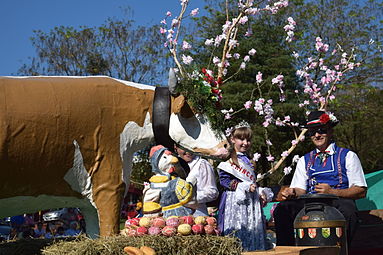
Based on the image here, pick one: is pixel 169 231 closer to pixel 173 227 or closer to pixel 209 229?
pixel 173 227

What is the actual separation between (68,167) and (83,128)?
32 centimetres

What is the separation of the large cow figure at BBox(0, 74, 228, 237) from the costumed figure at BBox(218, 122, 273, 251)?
1300mm

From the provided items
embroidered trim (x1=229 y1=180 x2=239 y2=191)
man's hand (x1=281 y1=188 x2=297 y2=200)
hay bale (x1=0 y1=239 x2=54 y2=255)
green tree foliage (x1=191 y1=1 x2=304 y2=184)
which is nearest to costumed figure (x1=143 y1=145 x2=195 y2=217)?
hay bale (x1=0 y1=239 x2=54 y2=255)

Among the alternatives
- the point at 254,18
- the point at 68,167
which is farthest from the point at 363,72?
the point at 68,167

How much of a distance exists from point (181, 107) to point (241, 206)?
147 cm

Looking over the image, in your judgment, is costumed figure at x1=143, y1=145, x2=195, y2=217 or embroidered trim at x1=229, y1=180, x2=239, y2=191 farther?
embroidered trim at x1=229, y1=180, x2=239, y2=191

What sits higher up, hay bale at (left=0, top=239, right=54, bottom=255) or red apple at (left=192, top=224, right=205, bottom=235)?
red apple at (left=192, top=224, right=205, bottom=235)

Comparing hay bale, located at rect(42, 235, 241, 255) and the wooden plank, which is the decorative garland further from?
hay bale, located at rect(42, 235, 241, 255)

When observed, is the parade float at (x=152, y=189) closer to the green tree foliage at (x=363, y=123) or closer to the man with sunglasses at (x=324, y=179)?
the man with sunglasses at (x=324, y=179)

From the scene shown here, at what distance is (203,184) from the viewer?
16.0 ft

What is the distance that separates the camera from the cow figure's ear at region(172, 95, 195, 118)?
431cm

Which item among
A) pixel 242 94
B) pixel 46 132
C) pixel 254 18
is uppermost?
pixel 254 18

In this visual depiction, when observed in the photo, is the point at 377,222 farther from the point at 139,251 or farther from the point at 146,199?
the point at 139,251

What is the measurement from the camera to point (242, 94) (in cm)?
1767
